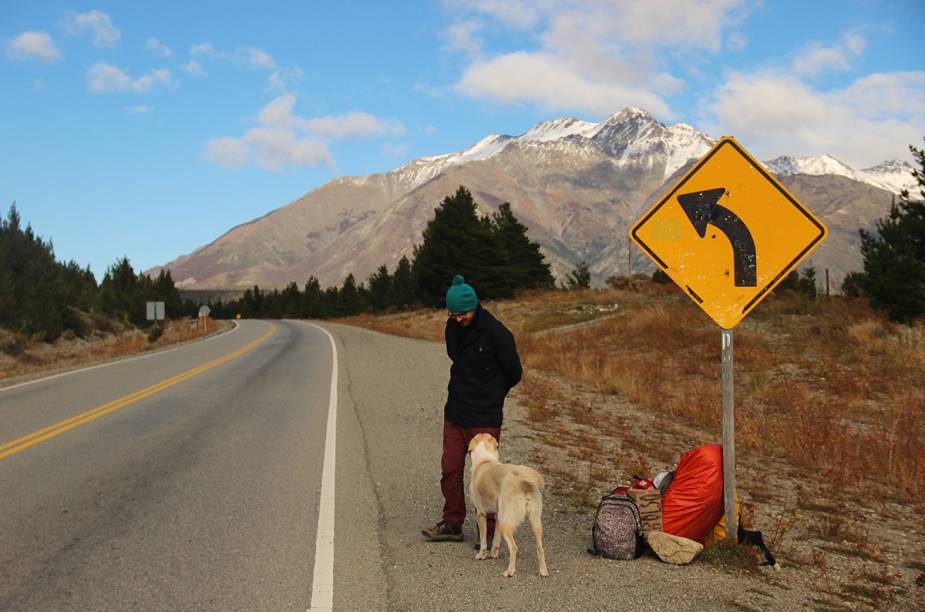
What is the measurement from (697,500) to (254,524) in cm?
349

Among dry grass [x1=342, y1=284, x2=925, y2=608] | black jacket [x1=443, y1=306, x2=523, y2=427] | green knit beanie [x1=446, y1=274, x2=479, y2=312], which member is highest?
green knit beanie [x1=446, y1=274, x2=479, y2=312]

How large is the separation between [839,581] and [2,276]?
48625 mm

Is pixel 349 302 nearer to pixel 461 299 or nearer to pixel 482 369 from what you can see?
pixel 482 369

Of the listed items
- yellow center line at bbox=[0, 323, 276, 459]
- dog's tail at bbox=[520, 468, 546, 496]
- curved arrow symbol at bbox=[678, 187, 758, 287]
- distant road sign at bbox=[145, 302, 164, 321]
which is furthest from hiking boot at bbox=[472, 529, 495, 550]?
distant road sign at bbox=[145, 302, 164, 321]

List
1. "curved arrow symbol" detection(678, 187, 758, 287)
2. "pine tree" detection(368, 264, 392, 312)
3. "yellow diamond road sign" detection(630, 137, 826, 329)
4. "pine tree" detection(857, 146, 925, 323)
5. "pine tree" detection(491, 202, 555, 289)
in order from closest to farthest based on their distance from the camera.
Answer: "yellow diamond road sign" detection(630, 137, 826, 329) → "curved arrow symbol" detection(678, 187, 758, 287) → "pine tree" detection(857, 146, 925, 323) → "pine tree" detection(491, 202, 555, 289) → "pine tree" detection(368, 264, 392, 312)

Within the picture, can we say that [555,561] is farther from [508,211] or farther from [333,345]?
[508,211]

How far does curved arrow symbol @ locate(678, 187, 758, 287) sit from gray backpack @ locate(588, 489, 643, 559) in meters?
1.81

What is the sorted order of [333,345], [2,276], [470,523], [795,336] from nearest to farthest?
[470,523], [795,336], [333,345], [2,276]

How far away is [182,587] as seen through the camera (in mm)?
4641

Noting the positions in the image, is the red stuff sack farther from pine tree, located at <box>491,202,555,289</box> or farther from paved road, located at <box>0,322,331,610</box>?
pine tree, located at <box>491,202,555,289</box>

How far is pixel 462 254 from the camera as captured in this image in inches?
2076

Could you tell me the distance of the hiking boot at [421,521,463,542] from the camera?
5.70 metres

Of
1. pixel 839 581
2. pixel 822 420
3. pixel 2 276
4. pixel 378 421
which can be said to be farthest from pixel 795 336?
pixel 2 276

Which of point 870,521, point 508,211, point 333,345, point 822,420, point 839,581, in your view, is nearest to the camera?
point 839,581
